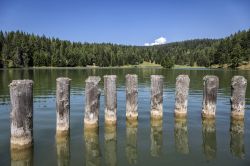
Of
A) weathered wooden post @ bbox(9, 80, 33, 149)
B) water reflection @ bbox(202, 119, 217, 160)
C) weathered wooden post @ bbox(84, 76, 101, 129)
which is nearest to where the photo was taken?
weathered wooden post @ bbox(9, 80, 33, 149)

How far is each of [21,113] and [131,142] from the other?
5060mm

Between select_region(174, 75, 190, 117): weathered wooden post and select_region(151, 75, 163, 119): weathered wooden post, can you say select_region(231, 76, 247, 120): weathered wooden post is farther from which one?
select_region(151, 75, 163, 119): weathered wooden post

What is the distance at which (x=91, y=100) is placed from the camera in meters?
14.9

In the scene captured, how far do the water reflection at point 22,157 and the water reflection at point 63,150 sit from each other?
108 centimetres

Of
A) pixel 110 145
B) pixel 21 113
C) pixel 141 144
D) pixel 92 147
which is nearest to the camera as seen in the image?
pixel 21 113

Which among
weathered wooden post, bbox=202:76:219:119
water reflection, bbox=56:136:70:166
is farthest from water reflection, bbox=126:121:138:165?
weathered wooden post, bbox=202:76:219:119

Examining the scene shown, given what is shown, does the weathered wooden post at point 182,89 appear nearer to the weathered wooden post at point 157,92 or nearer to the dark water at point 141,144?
the weathered wooden post at point 157,92

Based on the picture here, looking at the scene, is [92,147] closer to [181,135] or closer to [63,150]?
[63,150]

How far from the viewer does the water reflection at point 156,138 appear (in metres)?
12.8

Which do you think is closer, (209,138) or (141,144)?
(141,144)

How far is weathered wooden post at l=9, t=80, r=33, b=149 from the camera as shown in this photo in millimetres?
11836

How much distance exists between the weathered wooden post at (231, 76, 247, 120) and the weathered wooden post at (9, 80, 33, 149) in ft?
36.5

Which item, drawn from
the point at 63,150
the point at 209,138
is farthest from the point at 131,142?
the point at 209,138

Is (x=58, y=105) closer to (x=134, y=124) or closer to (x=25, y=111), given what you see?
(x=25, y=111)
